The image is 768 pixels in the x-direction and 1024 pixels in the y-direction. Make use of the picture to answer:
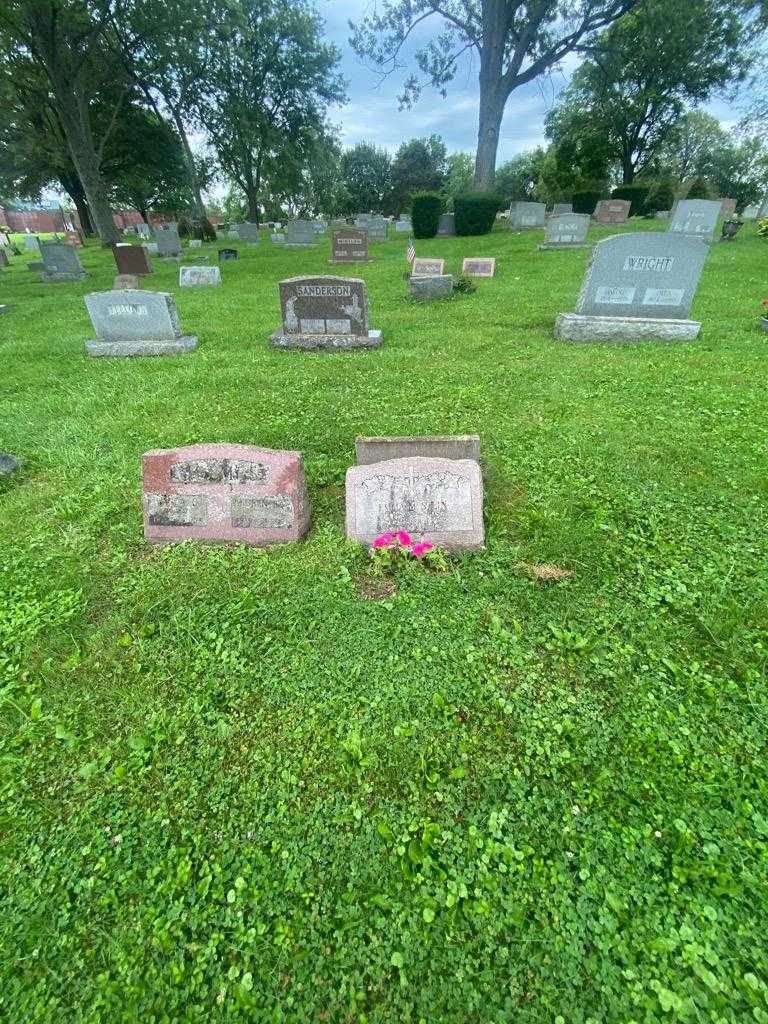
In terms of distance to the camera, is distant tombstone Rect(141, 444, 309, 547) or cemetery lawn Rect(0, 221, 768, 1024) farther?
distant tombstone Rect(141, 444, 309, 547)

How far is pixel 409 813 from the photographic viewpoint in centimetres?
190

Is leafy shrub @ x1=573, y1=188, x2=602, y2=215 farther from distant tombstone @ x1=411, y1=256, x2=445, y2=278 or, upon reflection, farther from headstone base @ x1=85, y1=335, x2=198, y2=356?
headstone base @ x1=85, y1=335, x2=198, y2=356

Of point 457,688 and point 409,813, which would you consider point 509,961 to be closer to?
point 409,813

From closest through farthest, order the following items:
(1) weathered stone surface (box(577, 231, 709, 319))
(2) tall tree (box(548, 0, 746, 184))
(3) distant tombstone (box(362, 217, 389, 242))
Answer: (1) weathered stone surface (box(577, 231, 709, 319)), (2) tall tree (box(548, 0, 746, 184)), (3) distant tombstone (box(362, 217, 389, 242))

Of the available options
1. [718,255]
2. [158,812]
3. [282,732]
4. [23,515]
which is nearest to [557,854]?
[282,732]

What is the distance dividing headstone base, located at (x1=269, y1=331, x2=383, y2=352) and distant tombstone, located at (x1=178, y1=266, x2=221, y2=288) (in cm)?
829

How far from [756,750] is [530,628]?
108 cm

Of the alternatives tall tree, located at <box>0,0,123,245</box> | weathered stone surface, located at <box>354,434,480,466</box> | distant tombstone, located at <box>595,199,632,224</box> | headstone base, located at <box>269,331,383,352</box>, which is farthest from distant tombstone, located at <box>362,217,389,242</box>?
weathered stone surface, located at <box>354,434,480,466</box>

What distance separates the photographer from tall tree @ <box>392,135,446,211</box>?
56.4 m

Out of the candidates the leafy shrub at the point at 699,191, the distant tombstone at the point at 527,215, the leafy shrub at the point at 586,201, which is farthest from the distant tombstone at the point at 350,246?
the leafy shrub at the point at 699,191

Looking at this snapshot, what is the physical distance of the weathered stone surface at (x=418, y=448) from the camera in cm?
344

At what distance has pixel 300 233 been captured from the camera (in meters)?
23.8

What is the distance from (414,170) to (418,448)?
6825 cm

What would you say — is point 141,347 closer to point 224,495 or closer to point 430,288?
point 224,495
